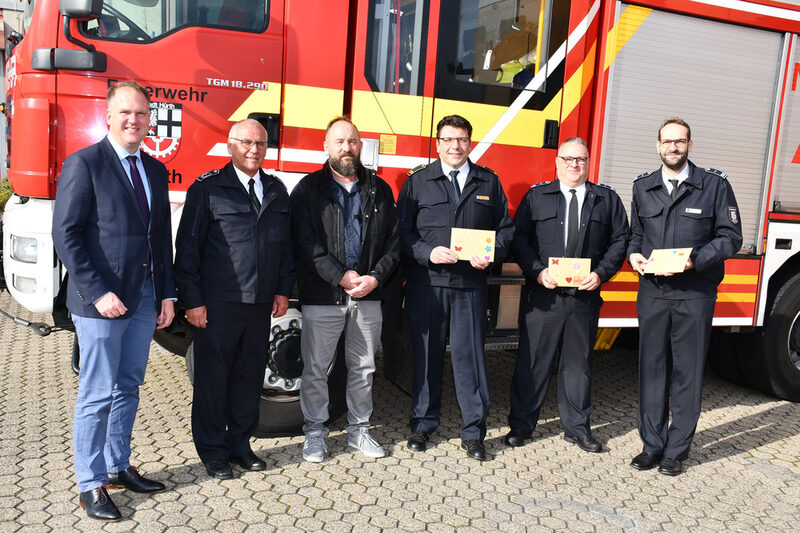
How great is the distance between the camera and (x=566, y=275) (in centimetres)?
399

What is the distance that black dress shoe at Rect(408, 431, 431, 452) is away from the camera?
4051mm

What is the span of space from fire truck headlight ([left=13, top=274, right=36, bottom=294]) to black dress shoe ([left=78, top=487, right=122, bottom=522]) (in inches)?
43.6

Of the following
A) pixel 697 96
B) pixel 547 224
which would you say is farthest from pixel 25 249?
pixel 697 96

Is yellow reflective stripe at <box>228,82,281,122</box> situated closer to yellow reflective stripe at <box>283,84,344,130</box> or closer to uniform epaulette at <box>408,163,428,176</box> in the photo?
yellow reflective stripe at <box>283,84,344,130</box>

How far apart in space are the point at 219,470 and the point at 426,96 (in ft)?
7.61

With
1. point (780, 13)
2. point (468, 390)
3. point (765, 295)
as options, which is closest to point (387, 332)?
point (468, 390)

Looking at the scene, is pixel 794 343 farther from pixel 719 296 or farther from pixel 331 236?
pixel 331 236

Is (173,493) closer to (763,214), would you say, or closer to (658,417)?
(658,417)

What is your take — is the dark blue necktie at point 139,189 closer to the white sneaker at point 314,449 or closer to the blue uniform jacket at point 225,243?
the blue uniform jacket at point 225,243

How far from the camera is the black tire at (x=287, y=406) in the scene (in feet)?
13.1

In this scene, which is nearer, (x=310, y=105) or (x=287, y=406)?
(x=310, y=105)

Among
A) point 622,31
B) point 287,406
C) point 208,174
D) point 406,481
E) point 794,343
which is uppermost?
point 622,31

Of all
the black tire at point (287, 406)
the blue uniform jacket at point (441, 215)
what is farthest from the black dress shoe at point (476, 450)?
the blue uniform jacket at point (441, 215)

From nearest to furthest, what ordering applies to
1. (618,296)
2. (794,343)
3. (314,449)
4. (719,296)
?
(314,449) < (618,296) < (719,296) < (794,343)
